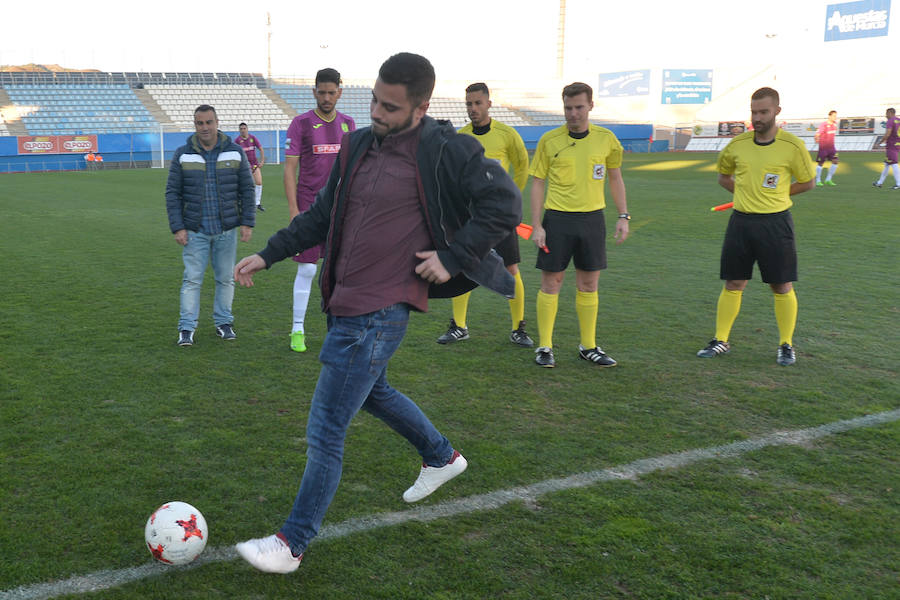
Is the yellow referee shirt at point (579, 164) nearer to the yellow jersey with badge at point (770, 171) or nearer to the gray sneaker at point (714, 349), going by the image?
the yellow jersey with badge at point (770, 171)

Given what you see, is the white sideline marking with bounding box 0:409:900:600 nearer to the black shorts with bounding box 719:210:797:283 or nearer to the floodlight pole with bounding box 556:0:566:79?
the black shorts with bounding box 719:210:797:283

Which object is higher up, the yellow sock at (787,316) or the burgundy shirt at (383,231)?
the burgundy shirt at (383,231)

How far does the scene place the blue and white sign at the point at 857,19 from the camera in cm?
7356

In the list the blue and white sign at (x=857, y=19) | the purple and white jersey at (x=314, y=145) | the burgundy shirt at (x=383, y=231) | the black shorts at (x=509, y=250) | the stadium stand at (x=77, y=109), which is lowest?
the black shorts at (x=509, y=250)

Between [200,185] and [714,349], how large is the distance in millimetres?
4343

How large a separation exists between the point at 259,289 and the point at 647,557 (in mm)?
6676

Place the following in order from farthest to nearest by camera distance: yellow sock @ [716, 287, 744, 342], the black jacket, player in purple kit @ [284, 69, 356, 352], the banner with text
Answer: the banner with text < yellow sock @ [716, 287, 744, 342] < player in purple kit @ [284, 69, 356, 352] < the black jacket

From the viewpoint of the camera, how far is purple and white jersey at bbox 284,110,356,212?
230 inches

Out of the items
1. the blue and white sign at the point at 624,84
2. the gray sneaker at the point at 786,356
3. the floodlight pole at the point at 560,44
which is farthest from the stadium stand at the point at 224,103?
the blue and white sign at the point at 624,84

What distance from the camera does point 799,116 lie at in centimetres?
6225

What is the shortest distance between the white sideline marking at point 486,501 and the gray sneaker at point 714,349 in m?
1.46

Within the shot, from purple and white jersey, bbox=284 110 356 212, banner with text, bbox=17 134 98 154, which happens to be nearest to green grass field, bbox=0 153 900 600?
purple and white jersey, bbox=284 110 356 212

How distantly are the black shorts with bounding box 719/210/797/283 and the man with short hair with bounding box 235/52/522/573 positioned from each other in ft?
12.0

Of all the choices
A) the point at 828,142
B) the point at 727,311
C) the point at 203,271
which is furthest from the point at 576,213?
the point at 828,142
